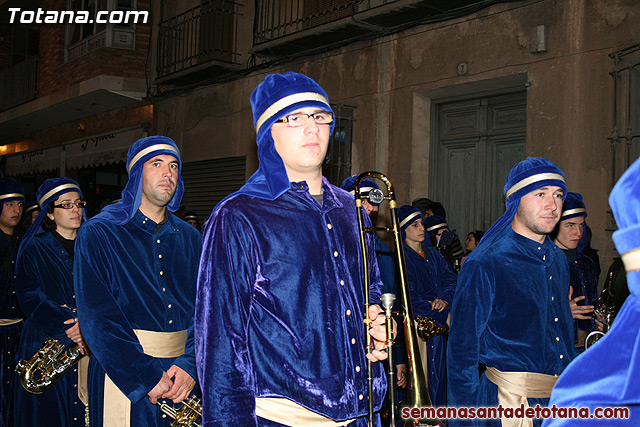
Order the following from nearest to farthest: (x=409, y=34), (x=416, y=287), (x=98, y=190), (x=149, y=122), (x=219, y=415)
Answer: (x=219, y=415) < (x=416, y=287) < (x=409, y=34) < (x=149, y=122) < (x=98, y=190)

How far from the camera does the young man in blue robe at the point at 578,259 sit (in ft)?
20.6

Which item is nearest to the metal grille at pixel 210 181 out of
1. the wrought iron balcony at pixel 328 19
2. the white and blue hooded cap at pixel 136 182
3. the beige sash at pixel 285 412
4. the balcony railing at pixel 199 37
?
the balcony railing at pixel 199 37

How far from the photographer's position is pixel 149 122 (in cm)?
1708

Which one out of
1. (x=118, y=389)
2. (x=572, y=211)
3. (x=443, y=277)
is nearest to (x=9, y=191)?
(x=118, y=389)

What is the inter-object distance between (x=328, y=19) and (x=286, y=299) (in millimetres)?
10112

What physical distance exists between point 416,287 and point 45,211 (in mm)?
3915

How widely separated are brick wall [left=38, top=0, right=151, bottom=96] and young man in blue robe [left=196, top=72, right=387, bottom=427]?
15.3 meters

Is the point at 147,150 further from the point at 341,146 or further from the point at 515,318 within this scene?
the point at 341,146

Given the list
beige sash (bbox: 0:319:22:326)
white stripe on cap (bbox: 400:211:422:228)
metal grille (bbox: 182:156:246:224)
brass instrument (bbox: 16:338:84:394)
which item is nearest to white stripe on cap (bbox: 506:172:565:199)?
white stripe on cap (bbox: 400:211:422:228)

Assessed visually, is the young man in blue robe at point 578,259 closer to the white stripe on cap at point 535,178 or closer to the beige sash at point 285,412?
the white stripe on cap at point 535,178

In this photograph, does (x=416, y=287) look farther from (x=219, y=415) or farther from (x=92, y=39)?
(x=92, y=39)

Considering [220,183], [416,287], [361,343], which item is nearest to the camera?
[361,343]

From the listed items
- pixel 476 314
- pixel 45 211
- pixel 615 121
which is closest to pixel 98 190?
pixel 45 211

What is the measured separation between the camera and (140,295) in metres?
4.30
